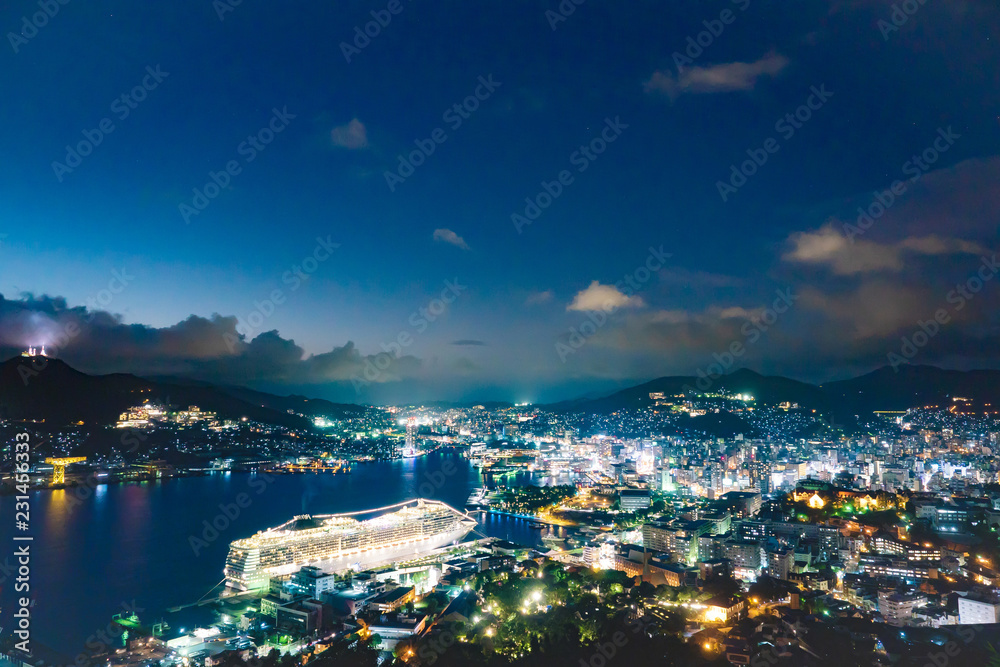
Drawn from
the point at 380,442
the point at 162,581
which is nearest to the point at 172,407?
the point at 380,442

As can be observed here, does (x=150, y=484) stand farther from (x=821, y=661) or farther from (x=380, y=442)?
(x=821, y=661)

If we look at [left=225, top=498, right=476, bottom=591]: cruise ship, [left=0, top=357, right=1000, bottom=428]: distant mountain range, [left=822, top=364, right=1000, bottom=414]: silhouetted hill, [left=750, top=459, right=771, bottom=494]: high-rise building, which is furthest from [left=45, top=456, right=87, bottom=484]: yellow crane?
[left=822, top=364, right=1000, bottom=414]: silhouetted hill

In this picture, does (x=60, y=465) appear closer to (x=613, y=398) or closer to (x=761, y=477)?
(x=761, y=477)

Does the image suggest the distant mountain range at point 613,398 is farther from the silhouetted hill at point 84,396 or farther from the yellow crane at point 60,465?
the yellow crane at point 60,465

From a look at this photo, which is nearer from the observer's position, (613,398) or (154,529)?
(154,529)

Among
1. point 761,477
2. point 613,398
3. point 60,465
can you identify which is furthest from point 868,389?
point 60,465

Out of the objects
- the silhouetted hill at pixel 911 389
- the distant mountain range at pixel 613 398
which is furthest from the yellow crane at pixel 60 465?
the silhouetted hill at pixel 911 389
